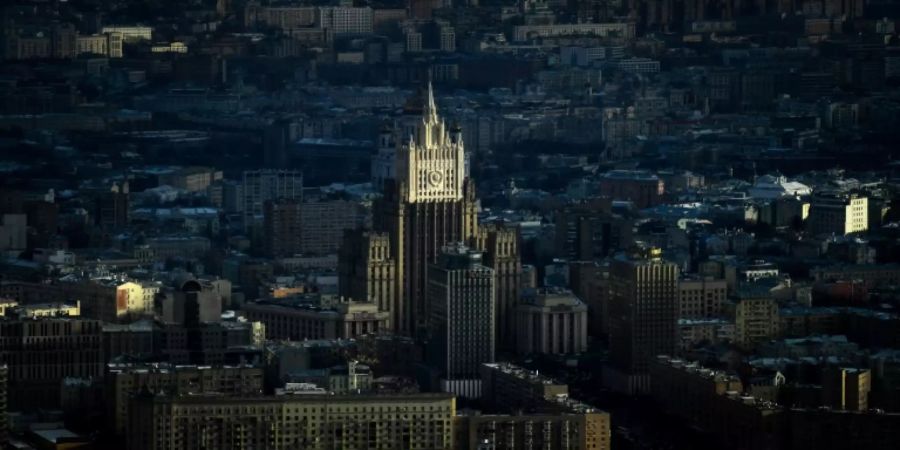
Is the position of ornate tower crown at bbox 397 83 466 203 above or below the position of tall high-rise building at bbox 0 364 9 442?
above

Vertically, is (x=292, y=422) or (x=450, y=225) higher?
(x=450, y=225)

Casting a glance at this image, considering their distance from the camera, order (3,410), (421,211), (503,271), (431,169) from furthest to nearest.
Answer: (431,169), (421,211), (503,271), (3,410)

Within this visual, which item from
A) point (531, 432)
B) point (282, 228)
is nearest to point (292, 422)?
point (531, 432)

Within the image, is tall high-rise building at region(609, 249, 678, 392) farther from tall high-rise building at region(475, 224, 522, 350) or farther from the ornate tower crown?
the ornate tower crown

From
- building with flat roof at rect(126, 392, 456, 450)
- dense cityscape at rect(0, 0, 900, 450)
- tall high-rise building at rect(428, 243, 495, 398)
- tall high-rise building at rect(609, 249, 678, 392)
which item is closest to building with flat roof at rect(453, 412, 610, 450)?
dense cityscape at rect(0, 0, 900, 450)

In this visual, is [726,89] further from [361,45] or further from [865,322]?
[865,322]

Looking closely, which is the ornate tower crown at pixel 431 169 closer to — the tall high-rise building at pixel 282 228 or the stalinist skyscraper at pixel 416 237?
the stalinist skyscraper at pixel 416 237

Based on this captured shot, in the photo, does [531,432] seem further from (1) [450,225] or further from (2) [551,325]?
(1) [450,225]
